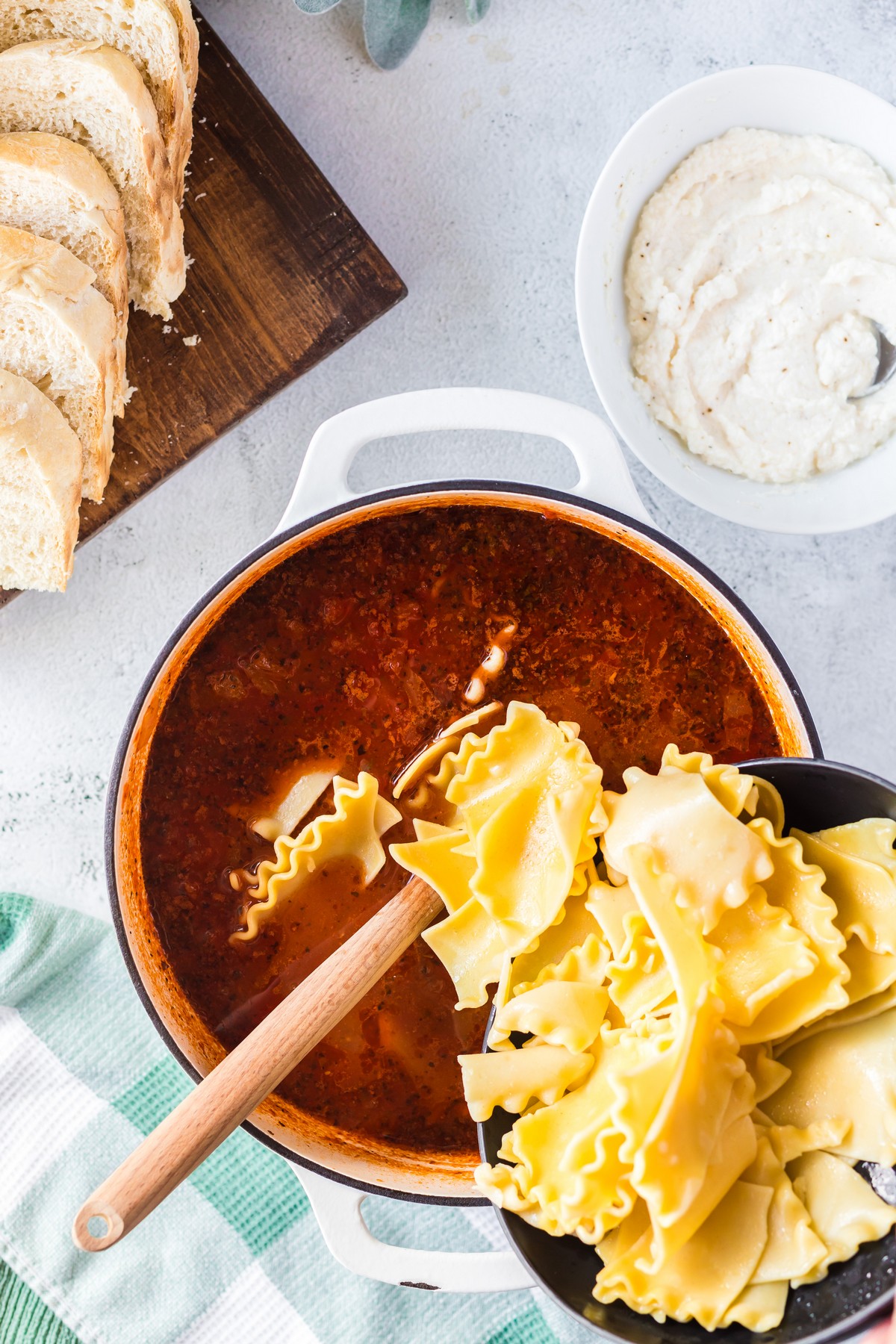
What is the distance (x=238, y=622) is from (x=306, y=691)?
0.69 ft

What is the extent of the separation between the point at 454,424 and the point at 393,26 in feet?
3.34

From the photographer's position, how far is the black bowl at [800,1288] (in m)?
1.83

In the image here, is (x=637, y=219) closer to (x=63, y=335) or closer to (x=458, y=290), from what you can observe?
(x=458, y=290)

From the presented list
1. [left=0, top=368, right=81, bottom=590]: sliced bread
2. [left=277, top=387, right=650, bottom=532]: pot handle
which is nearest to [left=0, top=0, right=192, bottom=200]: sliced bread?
[left=0, top=368, right=81, bottom=590]: sliced bread

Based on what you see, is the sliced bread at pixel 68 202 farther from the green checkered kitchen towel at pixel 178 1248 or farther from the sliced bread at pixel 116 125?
the green checkered kitchen towel at pixel 178 1248

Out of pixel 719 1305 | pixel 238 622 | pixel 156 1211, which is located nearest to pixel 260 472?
pixel 238 622

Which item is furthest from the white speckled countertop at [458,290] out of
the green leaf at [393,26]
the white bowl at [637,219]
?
the white bowl at [637,219]

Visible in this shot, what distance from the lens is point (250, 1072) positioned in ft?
6.41

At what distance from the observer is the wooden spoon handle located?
5.79 ft

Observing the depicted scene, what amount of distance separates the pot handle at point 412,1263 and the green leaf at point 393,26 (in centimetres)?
249

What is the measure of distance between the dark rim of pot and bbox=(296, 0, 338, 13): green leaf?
1.09 m

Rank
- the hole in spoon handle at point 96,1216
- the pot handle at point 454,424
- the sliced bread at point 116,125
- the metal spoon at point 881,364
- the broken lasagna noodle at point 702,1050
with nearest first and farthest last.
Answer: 1. the hole in spoon handle at point 96,1216
2. the broken lasagna noodle at point 702,1050
3. the pot handle at point 454,424
4. the sliced bread at point 116,125
5. the metal spoon at point 881,364

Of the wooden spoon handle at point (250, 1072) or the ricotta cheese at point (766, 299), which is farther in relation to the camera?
the ricotta cheese at point (766, 299)

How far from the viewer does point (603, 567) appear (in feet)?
7.97
